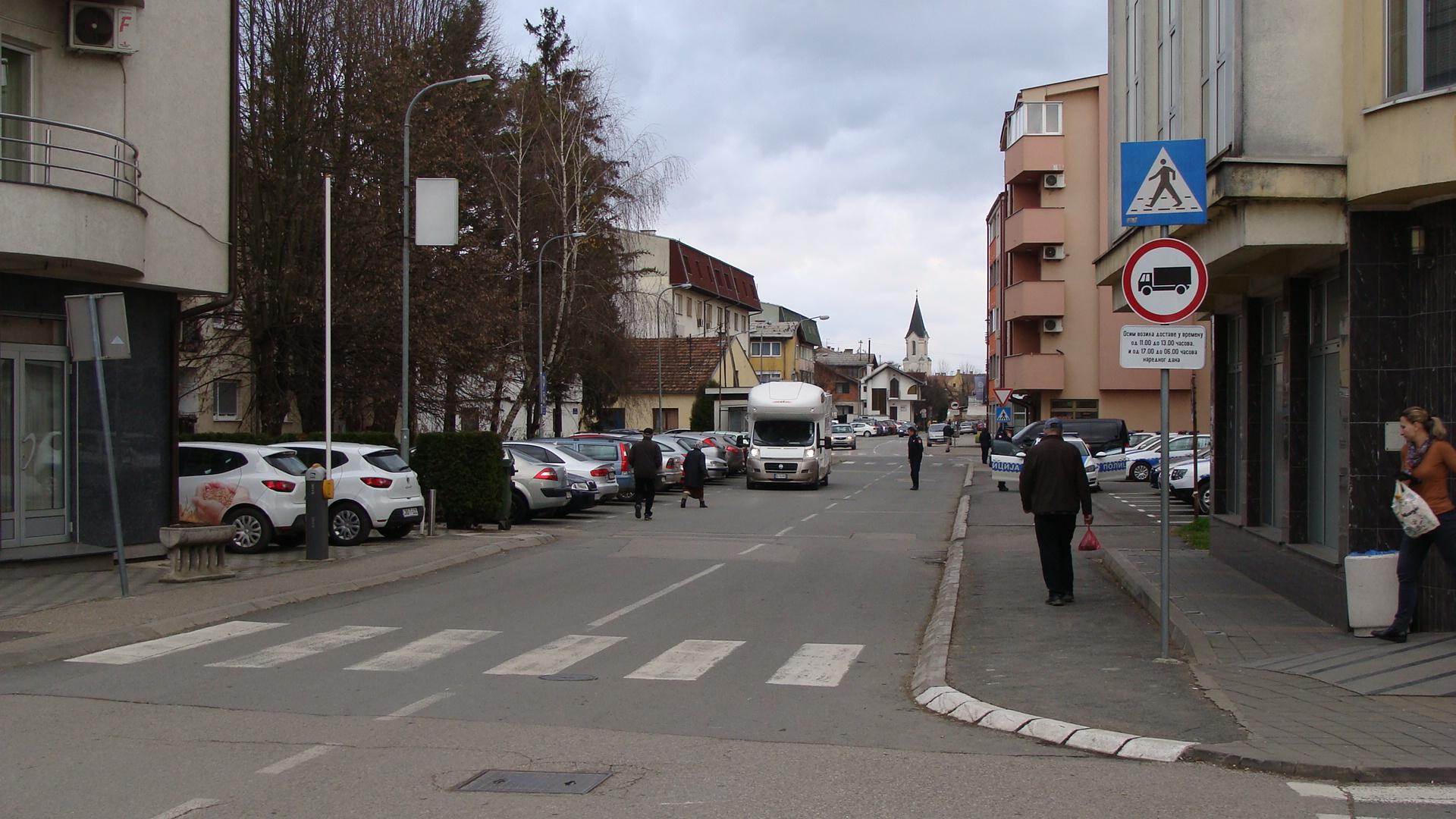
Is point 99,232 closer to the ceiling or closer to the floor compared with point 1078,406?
closer to the ceiling

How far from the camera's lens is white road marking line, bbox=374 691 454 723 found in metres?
7.80

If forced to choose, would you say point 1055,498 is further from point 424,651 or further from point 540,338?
point 540,338

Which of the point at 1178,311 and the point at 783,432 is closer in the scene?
the point at 1178,311

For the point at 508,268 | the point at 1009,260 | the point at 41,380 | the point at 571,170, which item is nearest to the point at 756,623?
the point at 41,380

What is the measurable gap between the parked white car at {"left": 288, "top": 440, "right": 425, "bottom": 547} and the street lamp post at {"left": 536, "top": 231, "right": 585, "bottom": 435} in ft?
52.7

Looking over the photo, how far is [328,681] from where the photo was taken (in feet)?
29.5

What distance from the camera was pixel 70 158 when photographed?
14914mm

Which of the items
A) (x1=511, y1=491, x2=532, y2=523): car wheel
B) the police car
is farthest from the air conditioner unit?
the police car

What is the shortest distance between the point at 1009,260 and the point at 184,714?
57.5 metres

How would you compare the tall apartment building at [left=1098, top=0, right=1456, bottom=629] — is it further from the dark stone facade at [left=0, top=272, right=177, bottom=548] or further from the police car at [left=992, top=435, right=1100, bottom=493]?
the police car at [left=992, top=435, right=1100, bottom=493]

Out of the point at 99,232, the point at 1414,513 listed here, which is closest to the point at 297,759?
the point at 1414,513

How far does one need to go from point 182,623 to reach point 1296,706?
935cm

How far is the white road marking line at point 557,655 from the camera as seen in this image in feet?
31.3

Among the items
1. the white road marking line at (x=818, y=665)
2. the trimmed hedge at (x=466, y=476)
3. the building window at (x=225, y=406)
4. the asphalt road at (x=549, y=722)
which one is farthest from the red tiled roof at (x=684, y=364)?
the white road marking line at (x=818, y=665)
